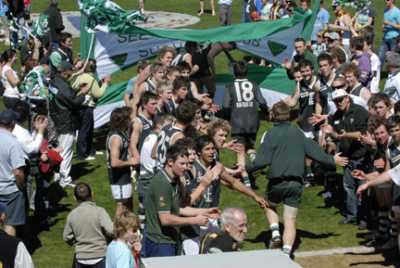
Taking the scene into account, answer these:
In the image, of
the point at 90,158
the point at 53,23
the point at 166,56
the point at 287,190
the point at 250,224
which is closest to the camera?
the point at 287,190

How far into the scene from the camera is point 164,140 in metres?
10.6

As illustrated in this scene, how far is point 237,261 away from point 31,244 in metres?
6.96

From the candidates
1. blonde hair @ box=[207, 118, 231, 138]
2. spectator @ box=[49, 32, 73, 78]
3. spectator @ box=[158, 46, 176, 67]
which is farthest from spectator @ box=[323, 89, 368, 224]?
spectator @ box=[49, 32, 73, 78]

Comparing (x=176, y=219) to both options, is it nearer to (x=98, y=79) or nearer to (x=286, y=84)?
(x=98, y=79)

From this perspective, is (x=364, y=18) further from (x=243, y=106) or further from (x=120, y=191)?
(x=120, y=191)

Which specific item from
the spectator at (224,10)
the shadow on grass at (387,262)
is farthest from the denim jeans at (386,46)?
the shadow on grass at (387,262)

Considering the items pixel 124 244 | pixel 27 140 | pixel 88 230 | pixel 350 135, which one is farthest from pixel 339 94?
pixel 124 244

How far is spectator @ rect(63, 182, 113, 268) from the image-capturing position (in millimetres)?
9367

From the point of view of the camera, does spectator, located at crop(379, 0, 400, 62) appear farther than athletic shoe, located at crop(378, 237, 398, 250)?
Yes

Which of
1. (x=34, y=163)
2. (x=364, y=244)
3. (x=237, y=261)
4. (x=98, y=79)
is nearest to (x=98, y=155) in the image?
(x=98, y=79)

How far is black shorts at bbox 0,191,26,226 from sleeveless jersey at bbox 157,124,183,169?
1.66m

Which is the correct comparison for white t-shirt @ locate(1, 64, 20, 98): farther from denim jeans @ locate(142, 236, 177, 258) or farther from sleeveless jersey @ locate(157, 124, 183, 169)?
denim jeans @ locate(142, 236, 177, 258)

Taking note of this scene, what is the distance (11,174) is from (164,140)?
1790 mm

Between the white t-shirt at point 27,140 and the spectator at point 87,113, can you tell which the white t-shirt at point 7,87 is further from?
the white t-shirt at point 27,140
